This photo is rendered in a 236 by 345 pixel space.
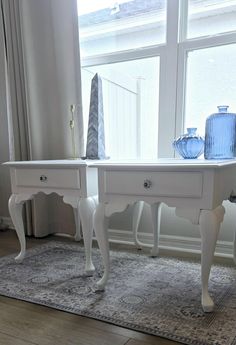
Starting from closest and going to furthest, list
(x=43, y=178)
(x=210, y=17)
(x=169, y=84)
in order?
(x=43, y=178) < (x=210, y=17) < (x=169, y=84)

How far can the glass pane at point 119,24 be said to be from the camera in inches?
76.7

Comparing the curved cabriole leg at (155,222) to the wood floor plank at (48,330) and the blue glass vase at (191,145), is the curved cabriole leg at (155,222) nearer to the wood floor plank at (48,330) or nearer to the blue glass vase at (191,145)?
the blue glass vase at (191,145)

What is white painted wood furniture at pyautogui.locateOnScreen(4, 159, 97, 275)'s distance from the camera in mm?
1512

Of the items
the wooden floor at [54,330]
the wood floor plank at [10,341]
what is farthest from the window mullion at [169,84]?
the wood floor plank at [10,341]

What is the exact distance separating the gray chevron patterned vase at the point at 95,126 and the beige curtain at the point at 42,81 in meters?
0.44

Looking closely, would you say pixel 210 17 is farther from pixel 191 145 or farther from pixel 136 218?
pixel 136 218

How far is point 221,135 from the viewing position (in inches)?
56.3

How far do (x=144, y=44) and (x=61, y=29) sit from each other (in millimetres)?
668

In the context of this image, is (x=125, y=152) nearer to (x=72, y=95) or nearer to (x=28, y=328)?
(x=72, y=95)

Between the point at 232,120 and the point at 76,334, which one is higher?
the point at 232,120

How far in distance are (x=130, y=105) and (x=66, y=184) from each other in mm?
863

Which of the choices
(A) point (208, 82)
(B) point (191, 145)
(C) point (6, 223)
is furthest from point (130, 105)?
(C) point (6, 223)

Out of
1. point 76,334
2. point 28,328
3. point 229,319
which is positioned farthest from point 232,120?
point 28,328

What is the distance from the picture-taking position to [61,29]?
2.19m
